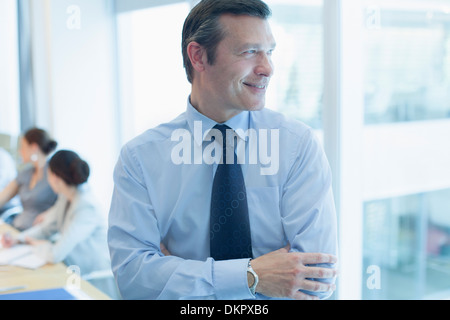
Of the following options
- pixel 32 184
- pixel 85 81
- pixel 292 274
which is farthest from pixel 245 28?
pixel 32 184

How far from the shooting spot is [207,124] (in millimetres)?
1373

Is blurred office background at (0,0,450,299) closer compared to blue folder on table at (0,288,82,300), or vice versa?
blue folder on table at (0,288,82,300)

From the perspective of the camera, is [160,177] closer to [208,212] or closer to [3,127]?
[208,212]

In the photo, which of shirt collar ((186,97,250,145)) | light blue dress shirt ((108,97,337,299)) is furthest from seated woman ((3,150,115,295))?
shirt collar ((186,97,250,145))

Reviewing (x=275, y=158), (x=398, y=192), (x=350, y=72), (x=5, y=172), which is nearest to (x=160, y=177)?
(x=275, y=158)

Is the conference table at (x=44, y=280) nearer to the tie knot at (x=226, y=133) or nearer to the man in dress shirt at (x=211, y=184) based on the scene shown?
the man in dress shirt at (x=211, y=184)

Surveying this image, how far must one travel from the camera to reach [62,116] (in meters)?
3.25

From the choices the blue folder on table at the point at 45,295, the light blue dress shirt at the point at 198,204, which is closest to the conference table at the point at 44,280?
the blue folder on table at the point at 45,295

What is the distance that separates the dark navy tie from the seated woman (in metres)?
1.11

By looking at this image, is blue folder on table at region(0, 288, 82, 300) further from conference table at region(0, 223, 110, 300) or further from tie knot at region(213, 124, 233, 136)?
tie knot at region(213, 124, 233, 136)

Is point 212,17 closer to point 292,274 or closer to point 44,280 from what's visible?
point 292,274

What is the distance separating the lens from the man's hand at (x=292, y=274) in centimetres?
118

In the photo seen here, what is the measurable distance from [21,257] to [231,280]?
144 centimetres

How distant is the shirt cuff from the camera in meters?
1.23
